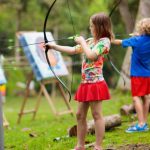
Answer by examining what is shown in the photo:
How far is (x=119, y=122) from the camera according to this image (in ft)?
22.8

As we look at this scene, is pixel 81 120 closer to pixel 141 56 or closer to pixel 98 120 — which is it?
pixel 98 120

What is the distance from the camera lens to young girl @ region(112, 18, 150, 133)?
6.25 m

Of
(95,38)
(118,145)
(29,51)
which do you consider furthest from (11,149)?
(29,51)

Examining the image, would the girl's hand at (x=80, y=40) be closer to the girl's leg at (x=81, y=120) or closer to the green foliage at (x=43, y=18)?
the girl's leg at (x=81, y=120)

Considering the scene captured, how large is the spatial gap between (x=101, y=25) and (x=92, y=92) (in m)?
0.67

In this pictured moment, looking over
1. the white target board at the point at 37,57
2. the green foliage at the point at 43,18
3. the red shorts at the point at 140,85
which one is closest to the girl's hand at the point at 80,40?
the red shorts at the point at 140,85

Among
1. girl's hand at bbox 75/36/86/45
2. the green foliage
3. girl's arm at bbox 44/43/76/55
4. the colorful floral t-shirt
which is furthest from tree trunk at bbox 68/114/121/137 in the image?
the green foliage

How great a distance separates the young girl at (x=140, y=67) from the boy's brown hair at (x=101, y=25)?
3.47 ft

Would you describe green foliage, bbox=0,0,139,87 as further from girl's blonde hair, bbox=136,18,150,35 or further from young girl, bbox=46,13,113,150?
young girl, bbox=46,13,113,150

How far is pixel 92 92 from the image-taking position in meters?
5.03

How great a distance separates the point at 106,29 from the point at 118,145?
1.27 meters

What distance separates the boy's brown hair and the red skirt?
0.47 meters

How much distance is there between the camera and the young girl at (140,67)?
625cm

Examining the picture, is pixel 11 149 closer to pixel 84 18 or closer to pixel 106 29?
pixel 106 29
